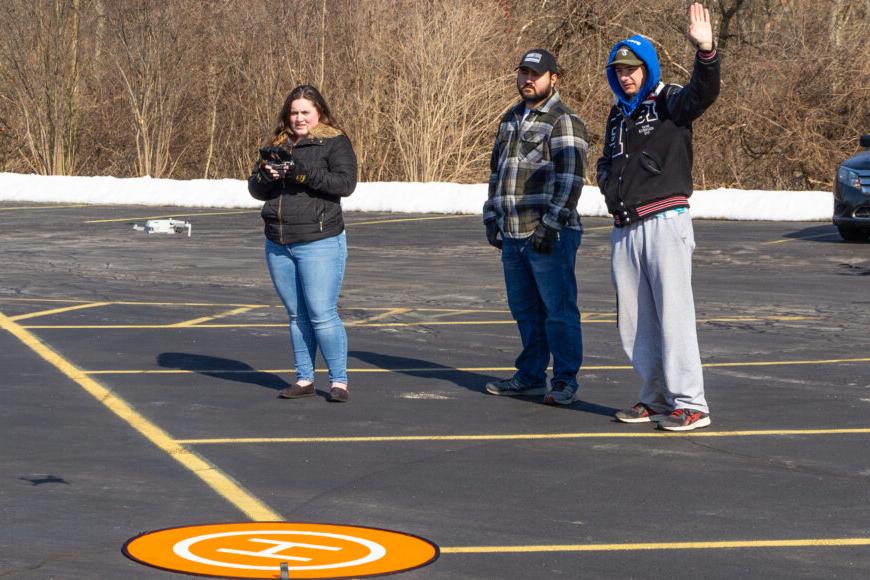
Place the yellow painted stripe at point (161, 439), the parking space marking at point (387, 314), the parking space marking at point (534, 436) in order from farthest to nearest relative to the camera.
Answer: the parking space marking at point (387, 314) → the parking space marking at point (534, 436) → the yellow painted stripe at point (161, 439)

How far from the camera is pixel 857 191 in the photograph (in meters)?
20.3

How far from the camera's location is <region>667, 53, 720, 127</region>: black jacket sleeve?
329 inches

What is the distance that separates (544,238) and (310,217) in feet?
4.41

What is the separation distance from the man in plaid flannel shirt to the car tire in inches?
457

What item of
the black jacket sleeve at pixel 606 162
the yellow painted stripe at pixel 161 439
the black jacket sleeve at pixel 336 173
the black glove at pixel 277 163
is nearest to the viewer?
the yellow painted stripe at pixel 161 439

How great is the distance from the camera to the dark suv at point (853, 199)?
20.3 m

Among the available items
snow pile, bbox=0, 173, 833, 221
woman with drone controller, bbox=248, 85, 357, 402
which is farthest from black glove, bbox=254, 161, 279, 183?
snow pile, bbox=0, 173, 833, 221

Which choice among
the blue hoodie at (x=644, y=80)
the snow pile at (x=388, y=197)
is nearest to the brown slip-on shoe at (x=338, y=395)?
the blue hoodie at (x=644, y=80)

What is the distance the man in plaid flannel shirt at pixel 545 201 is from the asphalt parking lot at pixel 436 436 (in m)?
0.45

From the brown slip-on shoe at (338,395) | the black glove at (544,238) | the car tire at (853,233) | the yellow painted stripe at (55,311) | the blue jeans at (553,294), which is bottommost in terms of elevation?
the brown slip-on shoe at (338,395)

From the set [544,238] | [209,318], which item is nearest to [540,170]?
[544,238]

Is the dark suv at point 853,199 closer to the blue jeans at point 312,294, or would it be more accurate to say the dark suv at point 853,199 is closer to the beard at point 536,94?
the beard at point 536,94

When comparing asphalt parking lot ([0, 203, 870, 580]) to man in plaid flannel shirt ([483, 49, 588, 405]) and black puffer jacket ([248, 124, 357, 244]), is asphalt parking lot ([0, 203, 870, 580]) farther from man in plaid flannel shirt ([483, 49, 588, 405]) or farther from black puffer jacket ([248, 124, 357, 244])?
black puffer jacket ([248, 124, 357, 244])

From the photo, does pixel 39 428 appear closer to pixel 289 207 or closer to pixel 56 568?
pixel 289 207
